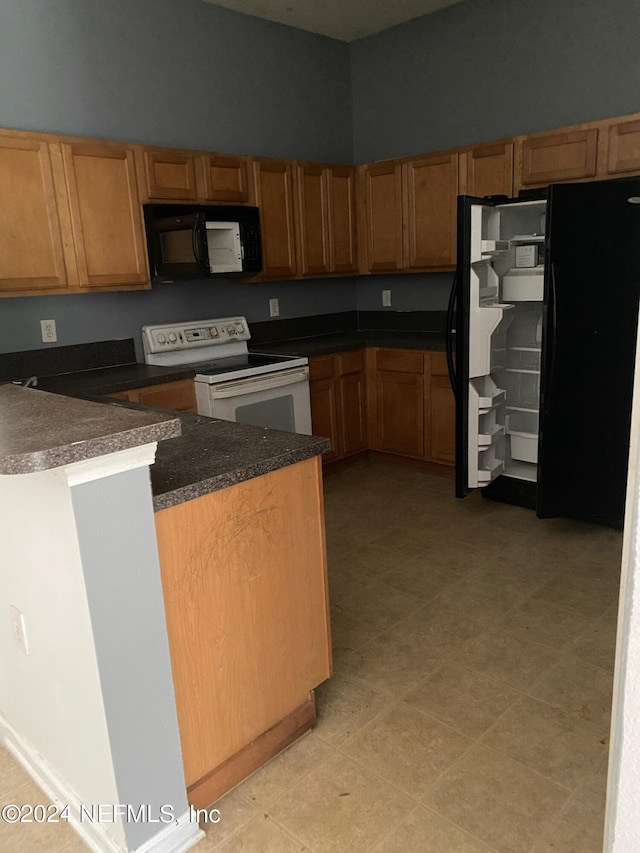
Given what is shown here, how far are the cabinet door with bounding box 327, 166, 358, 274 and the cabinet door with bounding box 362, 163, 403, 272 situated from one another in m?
0.09

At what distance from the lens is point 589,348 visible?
3.14 m

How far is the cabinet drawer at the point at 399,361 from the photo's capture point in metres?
4.22

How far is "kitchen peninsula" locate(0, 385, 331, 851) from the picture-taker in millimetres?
1345

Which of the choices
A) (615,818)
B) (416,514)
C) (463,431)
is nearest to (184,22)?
(463,431)

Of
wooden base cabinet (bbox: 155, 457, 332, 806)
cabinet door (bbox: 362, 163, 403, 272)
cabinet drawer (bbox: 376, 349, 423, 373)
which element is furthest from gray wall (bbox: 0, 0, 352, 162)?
wooden base cabinet (bbox: 155, 457, 332, 806)

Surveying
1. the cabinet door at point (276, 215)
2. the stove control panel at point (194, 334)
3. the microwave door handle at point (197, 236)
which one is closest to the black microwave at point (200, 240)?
the microwave door handle at point (197, 236)

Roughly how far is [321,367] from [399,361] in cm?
53

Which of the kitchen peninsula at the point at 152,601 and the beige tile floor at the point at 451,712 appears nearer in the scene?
the kitchen peninsula at the point at 152,601

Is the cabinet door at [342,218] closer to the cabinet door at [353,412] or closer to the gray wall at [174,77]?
the gray wall at [174,77]

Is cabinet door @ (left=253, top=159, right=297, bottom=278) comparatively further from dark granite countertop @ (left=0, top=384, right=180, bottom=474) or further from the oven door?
dark granite countertop @ (left=0, top=384, right=180, bottom=474)

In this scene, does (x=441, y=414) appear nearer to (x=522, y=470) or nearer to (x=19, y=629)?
(x=522, y=470)

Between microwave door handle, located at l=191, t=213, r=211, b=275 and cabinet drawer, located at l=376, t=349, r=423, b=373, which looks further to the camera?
cabinet drawer, located at l=376, t=349, r=423, b=373

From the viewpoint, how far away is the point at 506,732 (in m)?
1.98

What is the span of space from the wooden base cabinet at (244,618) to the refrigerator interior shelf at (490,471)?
1.84 metres
